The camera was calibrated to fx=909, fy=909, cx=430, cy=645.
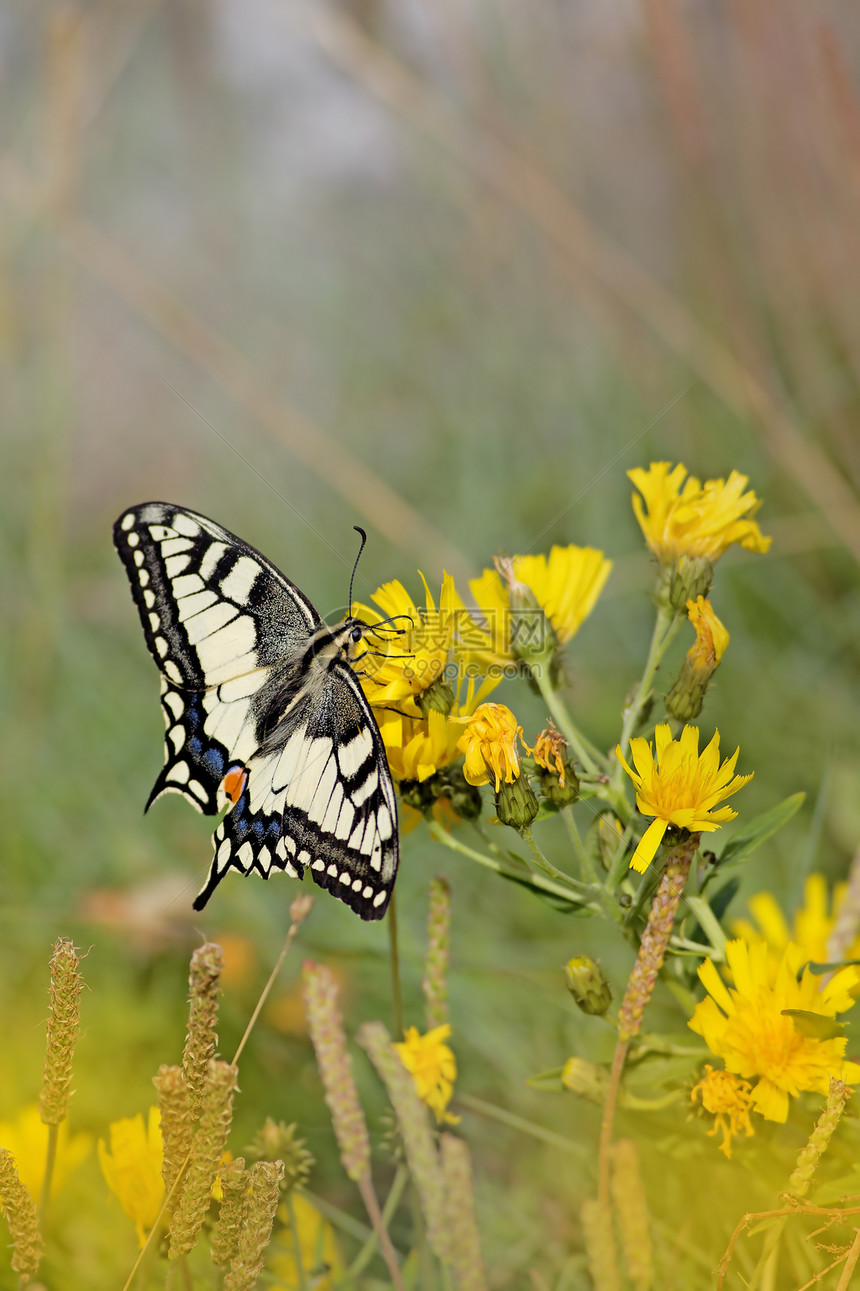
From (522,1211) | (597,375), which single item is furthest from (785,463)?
(522,1211)

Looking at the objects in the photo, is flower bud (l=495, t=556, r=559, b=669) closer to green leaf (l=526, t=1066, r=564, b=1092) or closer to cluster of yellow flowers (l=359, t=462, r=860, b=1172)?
cluster of yellow flowers (l=359, t=462, r=860, b=1172)

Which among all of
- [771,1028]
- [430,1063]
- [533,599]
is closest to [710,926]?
[771,1028]

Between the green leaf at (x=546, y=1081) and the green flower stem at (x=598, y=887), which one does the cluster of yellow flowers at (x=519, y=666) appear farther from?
the green leaf at (x=546, y=1081)

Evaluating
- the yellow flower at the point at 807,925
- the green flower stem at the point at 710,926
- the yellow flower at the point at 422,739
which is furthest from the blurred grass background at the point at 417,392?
the yellow flower at the point at 422,739

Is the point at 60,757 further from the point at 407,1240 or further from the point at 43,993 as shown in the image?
the point at 407,1240

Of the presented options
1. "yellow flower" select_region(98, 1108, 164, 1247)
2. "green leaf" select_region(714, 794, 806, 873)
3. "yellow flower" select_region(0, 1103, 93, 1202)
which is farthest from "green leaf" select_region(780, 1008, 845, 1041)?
"yellow flower" select_region(0, 1103, 93, 1202)

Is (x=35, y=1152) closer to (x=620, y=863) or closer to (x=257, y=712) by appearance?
(x=257, y=712)

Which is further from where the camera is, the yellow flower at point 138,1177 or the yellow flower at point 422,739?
the yellow flower at point 422,739
